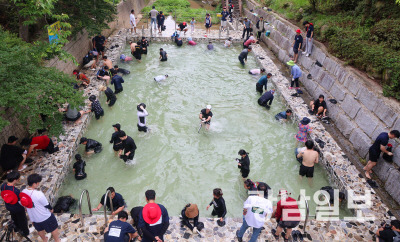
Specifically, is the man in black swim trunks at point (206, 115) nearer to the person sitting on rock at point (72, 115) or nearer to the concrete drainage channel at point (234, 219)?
the concrete drainage channel at point (234, 219)

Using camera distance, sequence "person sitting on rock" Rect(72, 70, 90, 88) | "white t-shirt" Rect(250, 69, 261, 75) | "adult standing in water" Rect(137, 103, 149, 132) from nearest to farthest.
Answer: "adult standing in water" Rect(137, 103, 149, 132)
"person sitting on rock" Rect(72, 70, 90, 88)
"white t-shirt" Rect(250, 69, 261, 75)

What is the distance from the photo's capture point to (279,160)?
951 cm

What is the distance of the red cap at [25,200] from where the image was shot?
17.0 ft

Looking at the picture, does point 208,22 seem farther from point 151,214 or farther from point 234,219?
point 151,214

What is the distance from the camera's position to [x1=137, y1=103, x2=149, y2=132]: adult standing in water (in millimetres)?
9805

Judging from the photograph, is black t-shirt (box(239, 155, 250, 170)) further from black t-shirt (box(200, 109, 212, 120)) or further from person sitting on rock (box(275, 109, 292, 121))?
person sitting on rock (box(275, 109, 292, 121))

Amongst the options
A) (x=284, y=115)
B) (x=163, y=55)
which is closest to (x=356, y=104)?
(x=284, y=115)

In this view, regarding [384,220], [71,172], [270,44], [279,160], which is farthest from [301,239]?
[270,44]

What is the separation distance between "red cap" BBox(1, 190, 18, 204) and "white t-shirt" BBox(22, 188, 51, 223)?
0.37 metres

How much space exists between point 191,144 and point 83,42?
1032cm

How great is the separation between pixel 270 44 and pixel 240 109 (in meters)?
9.23

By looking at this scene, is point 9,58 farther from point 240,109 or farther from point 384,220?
point 384,220

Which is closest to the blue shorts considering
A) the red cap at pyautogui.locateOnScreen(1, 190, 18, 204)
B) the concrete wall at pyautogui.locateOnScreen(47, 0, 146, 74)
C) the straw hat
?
the red cap at pyautogui.locateOnScreen(1, 190, 18, 204)

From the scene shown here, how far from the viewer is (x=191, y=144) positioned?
A: 10195mm
